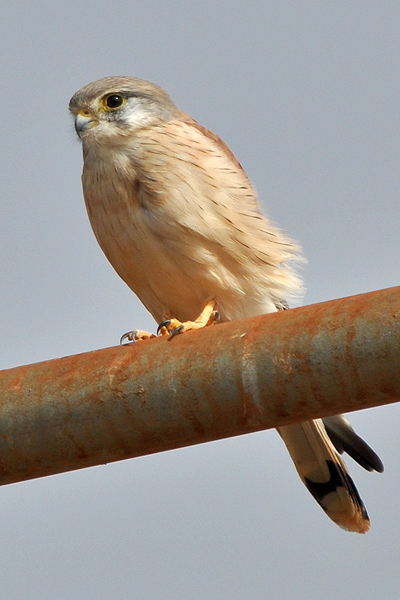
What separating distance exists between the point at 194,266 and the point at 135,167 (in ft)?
1.73

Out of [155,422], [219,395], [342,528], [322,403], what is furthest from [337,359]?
[342,528]

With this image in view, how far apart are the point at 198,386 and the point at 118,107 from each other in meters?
2.68

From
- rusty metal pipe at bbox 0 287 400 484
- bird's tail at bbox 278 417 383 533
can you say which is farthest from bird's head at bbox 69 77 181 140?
rusty metal pipe at bbox 0 287 400 484

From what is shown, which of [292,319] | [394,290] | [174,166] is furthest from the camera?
[174,166]

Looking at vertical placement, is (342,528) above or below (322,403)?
above

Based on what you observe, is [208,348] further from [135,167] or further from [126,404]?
[135,167]

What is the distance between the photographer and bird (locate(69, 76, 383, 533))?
4.49m

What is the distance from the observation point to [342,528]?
4.29 metres

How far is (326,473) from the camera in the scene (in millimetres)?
4512

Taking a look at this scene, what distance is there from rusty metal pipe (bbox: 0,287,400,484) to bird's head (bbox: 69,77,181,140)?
88.8 inches

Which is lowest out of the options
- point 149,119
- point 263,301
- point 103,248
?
point 263,301

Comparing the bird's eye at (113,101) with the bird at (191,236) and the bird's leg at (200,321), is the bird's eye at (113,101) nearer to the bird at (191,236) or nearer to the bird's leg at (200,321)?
the bird at (191,236)

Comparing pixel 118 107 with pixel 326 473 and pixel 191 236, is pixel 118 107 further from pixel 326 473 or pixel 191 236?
pixel 326 473

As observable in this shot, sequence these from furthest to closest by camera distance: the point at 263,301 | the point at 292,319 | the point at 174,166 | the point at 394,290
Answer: the point at 263,301, the point at 174,166, the point at 292,319, the point at 394,290
